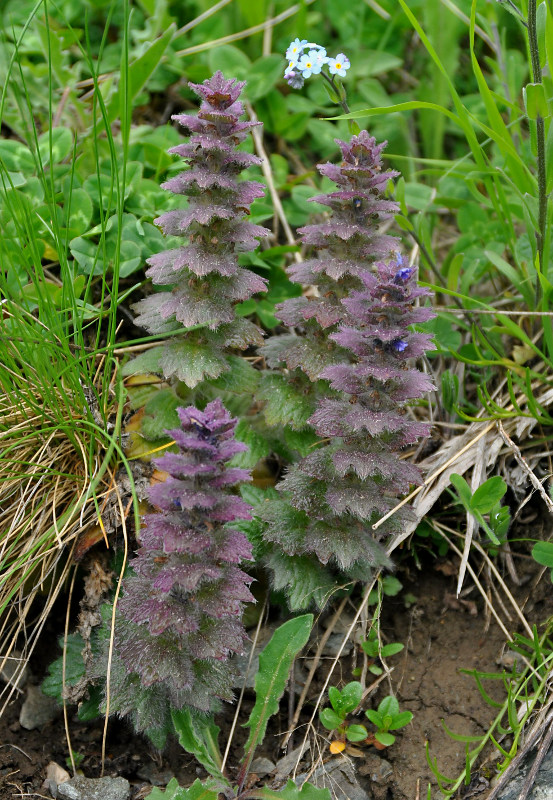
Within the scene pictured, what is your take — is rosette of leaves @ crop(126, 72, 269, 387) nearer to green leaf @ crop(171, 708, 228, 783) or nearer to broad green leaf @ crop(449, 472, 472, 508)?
broad green leaf @ crop(449, 472, 472, 508)

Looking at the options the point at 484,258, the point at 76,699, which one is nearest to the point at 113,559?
the point at 76,699

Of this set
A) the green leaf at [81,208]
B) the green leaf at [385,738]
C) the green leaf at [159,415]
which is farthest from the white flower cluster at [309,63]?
the green leaf at [385,738]

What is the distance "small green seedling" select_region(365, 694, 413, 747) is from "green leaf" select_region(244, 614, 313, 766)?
0.31 m

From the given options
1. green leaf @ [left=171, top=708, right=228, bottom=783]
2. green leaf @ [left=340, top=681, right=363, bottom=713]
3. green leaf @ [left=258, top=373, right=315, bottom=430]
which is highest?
green leaf @ [left=258, top=373, right=315, bottom=430]

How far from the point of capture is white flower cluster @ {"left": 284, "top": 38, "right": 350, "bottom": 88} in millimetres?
2686

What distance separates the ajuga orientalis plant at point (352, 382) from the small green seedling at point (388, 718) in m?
0.40

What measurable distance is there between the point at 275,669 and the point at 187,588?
58cm

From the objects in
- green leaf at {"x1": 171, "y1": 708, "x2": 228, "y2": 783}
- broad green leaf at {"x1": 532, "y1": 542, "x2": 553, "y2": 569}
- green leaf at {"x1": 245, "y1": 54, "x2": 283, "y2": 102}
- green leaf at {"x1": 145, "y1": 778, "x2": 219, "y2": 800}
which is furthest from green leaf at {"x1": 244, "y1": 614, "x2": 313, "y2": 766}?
green leaf at {"x1": 245, "y1": 54, "x2": 283, "y2": 102}

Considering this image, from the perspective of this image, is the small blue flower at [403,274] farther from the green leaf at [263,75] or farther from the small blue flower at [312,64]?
the green leaf at [263,75]

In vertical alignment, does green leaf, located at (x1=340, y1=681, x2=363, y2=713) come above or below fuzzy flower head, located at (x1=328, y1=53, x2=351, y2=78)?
below

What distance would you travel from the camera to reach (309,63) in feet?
8.88

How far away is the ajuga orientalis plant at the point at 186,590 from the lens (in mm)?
1984

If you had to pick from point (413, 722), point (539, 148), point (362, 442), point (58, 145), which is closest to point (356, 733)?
point (413, 722)

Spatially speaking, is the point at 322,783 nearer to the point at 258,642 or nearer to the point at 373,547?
the point at 258,642
